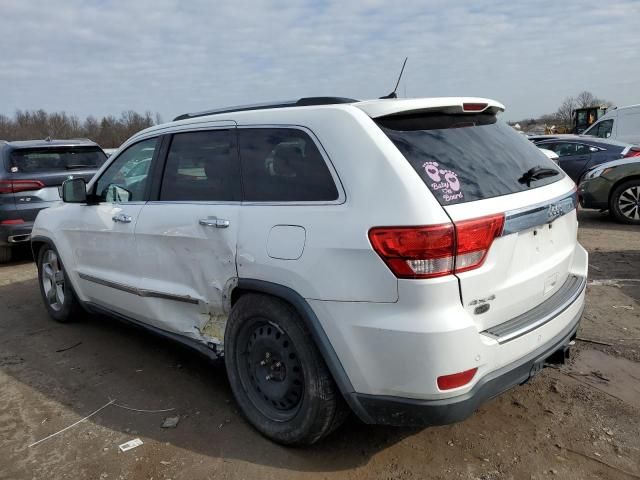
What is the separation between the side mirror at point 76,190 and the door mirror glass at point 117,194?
0.67 feet

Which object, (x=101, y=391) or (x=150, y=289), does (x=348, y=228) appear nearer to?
(x=150, y=289)

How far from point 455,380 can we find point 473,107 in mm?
1457

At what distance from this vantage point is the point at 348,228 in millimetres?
2438

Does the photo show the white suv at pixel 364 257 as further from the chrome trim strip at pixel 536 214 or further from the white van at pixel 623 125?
the white van at pixel 623 125

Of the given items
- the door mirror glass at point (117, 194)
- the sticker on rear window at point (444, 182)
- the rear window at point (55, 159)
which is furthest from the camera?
the rear window at point (55, 159)

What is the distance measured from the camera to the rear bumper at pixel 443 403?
2.37 meters

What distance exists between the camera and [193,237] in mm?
3232

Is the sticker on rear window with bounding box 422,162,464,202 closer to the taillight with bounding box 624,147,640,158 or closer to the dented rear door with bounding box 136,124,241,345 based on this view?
the dented rear door with bounding box 136,124,241,345

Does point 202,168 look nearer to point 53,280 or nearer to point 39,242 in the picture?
point 53,280

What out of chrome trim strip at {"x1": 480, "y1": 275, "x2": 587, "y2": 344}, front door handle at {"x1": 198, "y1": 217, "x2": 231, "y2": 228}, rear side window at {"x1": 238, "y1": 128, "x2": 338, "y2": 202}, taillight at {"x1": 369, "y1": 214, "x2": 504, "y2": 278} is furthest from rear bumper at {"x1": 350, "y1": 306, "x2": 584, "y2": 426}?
front door handle at {"x1": 198, "y1": 217, "x2": 231, "y2": 228}

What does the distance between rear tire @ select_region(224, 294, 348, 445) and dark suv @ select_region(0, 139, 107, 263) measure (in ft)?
18.4

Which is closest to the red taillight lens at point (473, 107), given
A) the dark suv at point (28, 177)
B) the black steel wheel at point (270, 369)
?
the black steel wheel at point (270, 369)

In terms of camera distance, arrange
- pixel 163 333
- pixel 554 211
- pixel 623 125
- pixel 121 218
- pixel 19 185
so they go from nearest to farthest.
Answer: pixel 554 211 → pixel 163 333 → pixel 121 218 → pixel 19 185 → pixel 623 125

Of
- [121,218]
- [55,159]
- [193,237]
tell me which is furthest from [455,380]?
[55,159]
